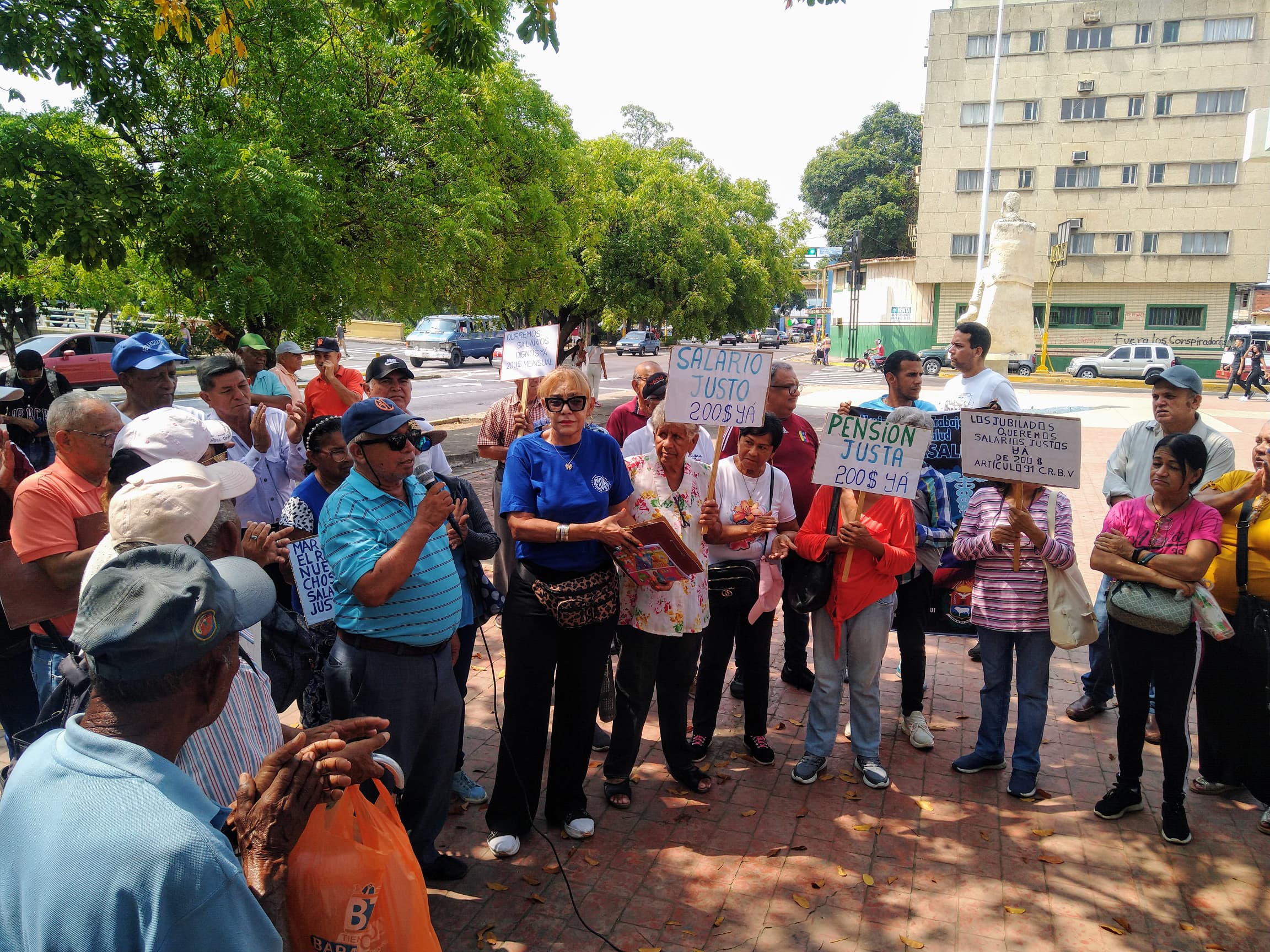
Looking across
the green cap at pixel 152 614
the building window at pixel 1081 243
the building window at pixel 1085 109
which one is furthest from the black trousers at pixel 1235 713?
the building window at pixel 1085 109

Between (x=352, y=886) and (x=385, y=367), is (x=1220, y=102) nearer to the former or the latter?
(x=385, y=367)

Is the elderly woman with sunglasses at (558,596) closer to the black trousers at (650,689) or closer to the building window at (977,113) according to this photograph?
the black trousers at (650,689)

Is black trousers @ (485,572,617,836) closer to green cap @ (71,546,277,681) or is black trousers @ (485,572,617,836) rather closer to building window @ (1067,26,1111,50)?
green cap @ (71,546,277,681)

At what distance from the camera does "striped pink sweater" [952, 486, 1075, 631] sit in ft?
15.2

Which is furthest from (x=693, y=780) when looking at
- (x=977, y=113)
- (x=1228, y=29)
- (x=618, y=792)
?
(x=1228, y=29)

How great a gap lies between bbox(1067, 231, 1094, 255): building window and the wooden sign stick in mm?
47088

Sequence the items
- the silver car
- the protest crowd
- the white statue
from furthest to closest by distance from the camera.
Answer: the silver car
the white statue
the protest crowd

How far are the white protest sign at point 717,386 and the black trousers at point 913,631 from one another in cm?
172

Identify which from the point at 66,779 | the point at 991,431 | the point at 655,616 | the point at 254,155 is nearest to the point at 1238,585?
the point at 991,431

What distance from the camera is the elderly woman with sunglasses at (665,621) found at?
4.40 meters

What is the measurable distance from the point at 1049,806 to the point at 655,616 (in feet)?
7.67

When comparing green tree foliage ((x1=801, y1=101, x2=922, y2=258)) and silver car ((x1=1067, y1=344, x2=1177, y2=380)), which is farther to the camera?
green tree foliage ((x1=801, y1=101, x2=922, y2=258))

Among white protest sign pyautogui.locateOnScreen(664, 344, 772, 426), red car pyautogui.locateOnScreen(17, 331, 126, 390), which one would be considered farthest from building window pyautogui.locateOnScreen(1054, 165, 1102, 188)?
white protest sign pyautogui.locateOnScreen(664, 344, 772, 426)

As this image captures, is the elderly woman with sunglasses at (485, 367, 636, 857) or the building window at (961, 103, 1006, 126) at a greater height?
the building window at (961, 103, 1006, 126)
